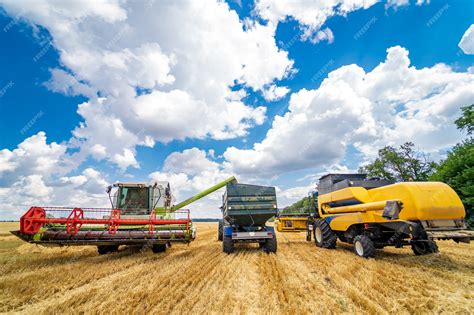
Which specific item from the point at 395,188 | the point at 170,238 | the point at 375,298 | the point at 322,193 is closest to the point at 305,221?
the point at 322,193

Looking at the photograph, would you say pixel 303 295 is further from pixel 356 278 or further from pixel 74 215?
pixel 74 215


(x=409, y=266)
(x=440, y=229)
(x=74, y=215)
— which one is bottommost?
(x=409, y=266)

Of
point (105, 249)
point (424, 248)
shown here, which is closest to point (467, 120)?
point (424, 248)

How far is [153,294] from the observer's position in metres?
3.71

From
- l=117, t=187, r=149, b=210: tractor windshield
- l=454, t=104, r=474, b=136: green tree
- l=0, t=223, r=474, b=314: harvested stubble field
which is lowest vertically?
l=0, t=223, r=474, b=314: harvested stubble field

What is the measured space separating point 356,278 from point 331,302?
1.50m

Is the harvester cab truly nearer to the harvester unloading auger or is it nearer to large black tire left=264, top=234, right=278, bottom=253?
the harvester unloading auger

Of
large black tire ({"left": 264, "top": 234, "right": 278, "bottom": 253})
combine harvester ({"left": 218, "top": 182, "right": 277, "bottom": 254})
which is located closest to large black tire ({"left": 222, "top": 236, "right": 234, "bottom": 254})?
combine harvester ({"left": 218, "top": 182, "right": 277, "bottom": 254})

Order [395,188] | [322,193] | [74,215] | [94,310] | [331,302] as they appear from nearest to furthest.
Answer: [94,310] < [331,302] < [395,188] < [74,215] < [322,193]

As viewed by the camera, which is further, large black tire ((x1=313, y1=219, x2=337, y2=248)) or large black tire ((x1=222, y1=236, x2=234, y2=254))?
large black tire ((x1=313, y1=219, x2=337, y2=248))

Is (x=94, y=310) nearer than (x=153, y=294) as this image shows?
Yes

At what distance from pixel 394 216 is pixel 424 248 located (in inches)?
93.4

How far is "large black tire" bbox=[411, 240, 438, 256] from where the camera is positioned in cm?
640

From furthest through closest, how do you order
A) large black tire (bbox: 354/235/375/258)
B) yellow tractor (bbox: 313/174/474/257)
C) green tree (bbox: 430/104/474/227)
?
green tree (bbox: 430/104/474/227), large black tire (bbox: 354/235/375/258), yellow tractor (bbox: 313/174/474/257)
